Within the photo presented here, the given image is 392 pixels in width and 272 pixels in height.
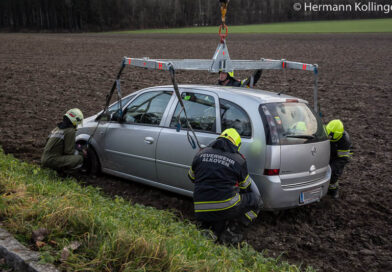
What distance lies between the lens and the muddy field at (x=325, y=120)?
4.90m

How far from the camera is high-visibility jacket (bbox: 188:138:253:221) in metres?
4.57

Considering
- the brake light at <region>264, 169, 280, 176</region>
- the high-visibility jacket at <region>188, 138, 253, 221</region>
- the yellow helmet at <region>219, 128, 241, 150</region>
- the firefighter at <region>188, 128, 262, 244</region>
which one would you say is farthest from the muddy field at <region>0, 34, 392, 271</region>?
the yellow helmet at <region>219, 128, 241, 150</region>

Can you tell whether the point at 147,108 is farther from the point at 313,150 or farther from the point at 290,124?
the point at 313,150

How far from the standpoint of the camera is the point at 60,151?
21.1 ft

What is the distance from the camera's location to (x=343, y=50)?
33.3m

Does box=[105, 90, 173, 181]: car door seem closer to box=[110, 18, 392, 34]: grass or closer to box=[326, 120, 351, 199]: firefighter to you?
box=[326, 120, 351, 199]: firefighter

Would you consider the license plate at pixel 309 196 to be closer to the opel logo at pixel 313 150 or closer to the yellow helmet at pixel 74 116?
the opel logo at pixel 313 150

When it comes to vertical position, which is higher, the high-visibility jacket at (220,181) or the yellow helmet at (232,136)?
the yellow helmet at (232,136)

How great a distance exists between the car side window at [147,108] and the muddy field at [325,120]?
1122 millimetres

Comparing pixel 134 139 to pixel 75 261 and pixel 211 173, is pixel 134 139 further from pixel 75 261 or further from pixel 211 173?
pixel 75 261

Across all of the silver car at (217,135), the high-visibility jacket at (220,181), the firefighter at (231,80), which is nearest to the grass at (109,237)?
the high-visibility jacket at (220,181)

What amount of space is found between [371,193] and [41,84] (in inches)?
557

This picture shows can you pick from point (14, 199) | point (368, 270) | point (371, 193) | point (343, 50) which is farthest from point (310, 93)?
point (343, 50)

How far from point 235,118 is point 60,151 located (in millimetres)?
2955
